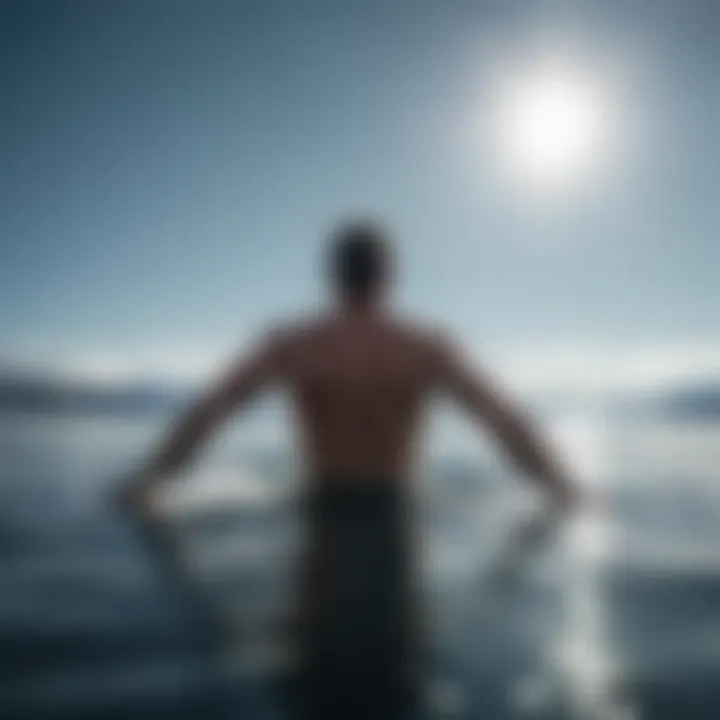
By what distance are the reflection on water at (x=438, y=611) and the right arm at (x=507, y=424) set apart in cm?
11

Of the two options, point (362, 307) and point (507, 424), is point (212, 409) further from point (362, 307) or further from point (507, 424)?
point (507, 424)

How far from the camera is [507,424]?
203 centimetres

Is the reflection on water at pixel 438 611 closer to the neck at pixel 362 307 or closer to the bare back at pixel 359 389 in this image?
the bare back at pixel 359 389

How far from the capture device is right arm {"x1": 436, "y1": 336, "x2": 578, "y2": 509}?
2.02 metres

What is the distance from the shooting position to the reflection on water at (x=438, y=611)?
4.29 ft

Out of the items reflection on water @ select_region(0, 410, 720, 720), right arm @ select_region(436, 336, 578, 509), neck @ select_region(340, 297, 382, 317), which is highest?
neck @ select_region(340, 297, 382, 317)

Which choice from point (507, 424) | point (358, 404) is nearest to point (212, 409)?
point (358, 404)

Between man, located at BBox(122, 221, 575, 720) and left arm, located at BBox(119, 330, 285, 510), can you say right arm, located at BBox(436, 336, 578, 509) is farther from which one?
left arm, located at BBox(119, 330, 285, 510)

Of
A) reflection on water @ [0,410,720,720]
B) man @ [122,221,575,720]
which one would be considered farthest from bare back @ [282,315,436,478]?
reflection on water @ [0,410,720,720]

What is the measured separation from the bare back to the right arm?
0.18 ft

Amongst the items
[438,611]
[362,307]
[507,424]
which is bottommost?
[438,611]

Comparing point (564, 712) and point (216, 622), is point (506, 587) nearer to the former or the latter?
point (564, 712)

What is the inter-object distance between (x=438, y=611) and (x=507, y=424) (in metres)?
0.62

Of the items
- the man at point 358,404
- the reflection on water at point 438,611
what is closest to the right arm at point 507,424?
the man at point 358,404
